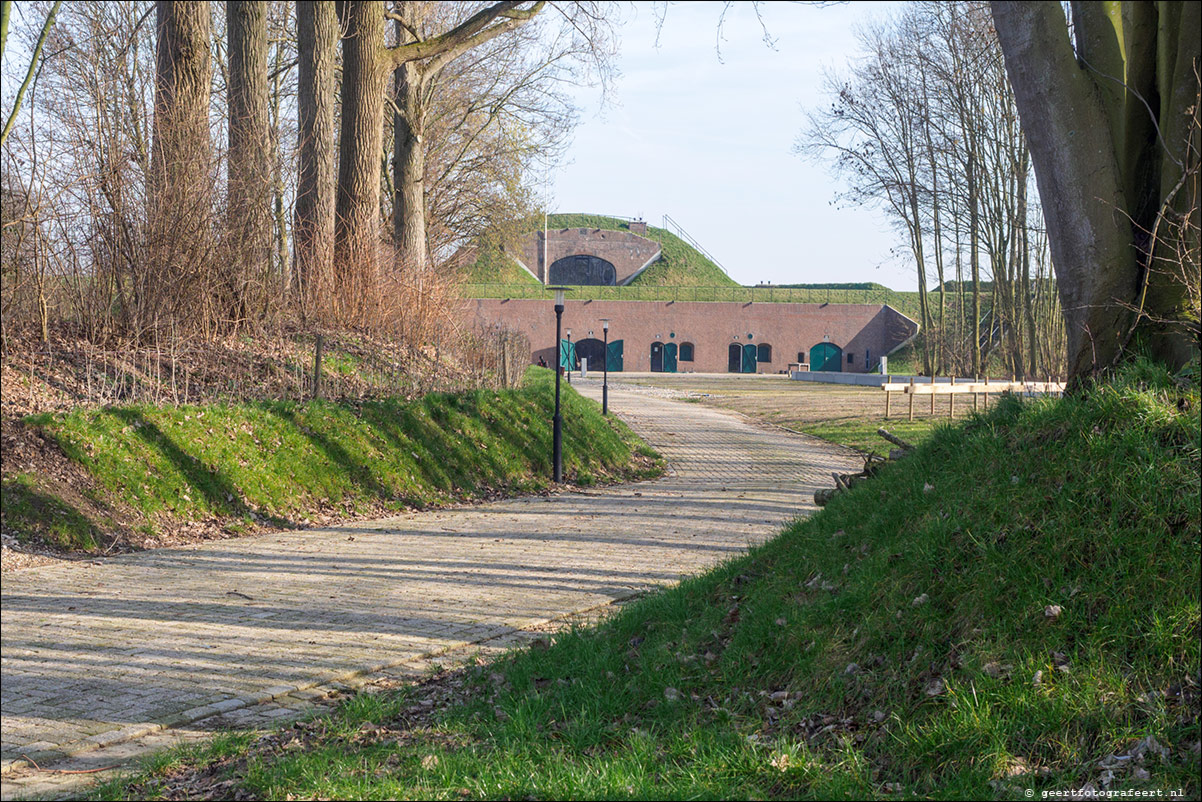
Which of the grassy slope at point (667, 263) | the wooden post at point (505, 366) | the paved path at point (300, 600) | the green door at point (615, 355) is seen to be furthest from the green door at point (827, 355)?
the paved path at point (300, 600)

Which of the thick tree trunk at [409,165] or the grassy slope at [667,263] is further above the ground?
the grassy slope at [667,263]

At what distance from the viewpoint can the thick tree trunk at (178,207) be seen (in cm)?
1120

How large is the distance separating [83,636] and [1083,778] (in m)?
5.13

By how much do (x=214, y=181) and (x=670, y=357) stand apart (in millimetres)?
54080

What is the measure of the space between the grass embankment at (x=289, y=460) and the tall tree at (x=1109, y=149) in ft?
24.3

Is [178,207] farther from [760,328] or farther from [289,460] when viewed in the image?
[760,328]

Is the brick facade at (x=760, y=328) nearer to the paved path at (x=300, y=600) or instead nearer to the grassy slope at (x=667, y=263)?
the grassy slope at (x=667, y=263)

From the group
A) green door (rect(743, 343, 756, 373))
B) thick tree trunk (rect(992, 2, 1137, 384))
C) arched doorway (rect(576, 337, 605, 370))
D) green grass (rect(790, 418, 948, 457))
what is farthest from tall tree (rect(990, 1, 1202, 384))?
green door (rect(743, 343, 756, 373))

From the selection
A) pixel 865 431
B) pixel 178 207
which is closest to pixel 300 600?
pixel 178 207

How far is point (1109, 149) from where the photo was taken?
5.03 m

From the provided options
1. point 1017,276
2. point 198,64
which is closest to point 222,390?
point 198,64

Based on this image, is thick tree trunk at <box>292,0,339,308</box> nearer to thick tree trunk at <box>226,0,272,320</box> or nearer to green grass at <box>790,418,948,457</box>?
thick tree trunk at <box>226,0,272,320</box>

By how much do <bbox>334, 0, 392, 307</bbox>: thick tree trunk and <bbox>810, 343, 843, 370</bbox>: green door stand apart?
52.2 metres

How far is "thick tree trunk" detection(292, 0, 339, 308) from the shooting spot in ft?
47.2
